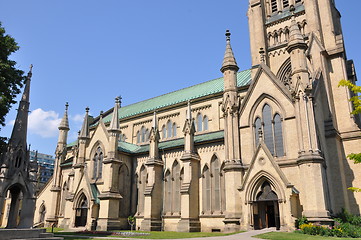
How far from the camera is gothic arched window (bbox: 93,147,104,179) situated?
41.1 metres

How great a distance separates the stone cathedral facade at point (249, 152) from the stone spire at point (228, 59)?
11 centimetres

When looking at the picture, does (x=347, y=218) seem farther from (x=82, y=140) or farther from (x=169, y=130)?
(x=82, y=140)

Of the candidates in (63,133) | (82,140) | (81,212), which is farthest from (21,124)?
(63,133)

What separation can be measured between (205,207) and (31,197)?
1843 centimetres

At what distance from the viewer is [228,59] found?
113ft

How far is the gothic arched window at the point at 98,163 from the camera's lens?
41.1 metres

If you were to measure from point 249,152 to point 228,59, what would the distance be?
1077cm

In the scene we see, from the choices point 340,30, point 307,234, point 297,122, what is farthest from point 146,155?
point 340,30

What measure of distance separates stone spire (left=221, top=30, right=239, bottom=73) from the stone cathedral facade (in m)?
0.11

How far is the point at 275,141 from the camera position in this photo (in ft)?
96.9

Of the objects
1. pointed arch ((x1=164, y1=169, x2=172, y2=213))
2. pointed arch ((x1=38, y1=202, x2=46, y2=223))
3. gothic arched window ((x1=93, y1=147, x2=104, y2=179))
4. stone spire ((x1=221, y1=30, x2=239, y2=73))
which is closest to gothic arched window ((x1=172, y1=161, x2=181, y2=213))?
pointed arch ((x1=164, y1=169, x2=172, y2=213))

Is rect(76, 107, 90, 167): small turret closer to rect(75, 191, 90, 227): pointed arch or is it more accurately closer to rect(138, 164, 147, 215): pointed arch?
rect(75, 191, 90, 227): pointed arch

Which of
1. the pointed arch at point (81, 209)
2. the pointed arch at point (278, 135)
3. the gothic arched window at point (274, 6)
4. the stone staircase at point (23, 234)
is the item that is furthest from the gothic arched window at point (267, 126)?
the pointed arch at point (81, 209)

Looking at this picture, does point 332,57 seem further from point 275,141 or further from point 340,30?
point 275,141
